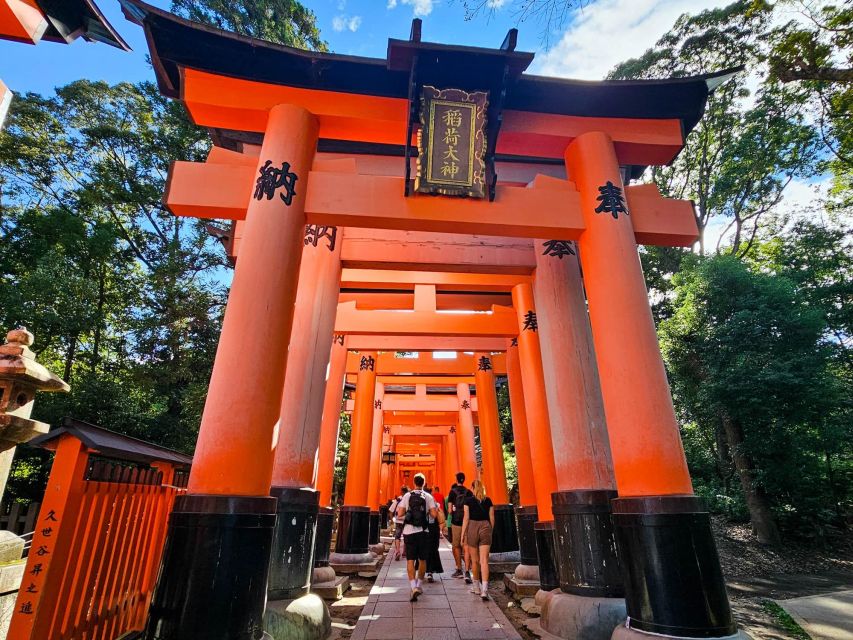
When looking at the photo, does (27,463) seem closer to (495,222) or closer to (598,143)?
(495,222)

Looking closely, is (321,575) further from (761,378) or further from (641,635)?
(761,378)

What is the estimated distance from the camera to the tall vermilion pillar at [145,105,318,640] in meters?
3.15

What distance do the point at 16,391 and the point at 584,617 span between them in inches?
221

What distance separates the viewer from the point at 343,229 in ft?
24.4

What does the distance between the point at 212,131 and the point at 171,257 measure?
469 inches

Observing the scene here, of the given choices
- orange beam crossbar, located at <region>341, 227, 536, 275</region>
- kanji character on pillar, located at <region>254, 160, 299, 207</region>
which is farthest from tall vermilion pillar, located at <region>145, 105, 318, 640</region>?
orange beam crossbar, located at <region>341, 227, 536, 275</region>

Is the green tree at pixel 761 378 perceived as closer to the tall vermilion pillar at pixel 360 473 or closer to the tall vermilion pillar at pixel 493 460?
the tall vermilion pillar at pixel 493 460

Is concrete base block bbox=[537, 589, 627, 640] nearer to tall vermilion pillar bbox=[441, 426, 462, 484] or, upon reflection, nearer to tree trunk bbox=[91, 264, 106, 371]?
tall vermilion pillar bbox=[441, 426, 462, 484]

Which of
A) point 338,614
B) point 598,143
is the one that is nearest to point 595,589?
point 338,614

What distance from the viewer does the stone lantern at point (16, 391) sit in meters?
3.10

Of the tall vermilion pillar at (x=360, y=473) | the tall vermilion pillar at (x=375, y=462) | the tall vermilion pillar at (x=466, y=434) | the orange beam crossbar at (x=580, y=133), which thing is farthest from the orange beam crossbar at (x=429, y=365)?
the orange beam crossbar at (x=580, y=133)

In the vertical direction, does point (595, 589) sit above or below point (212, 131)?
below

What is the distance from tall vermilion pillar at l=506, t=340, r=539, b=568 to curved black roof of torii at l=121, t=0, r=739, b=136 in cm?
606

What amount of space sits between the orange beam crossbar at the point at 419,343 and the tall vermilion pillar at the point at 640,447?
619 centimetres
